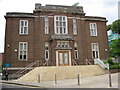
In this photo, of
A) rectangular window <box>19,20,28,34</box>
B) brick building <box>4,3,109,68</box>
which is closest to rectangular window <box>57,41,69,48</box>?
brick building <box>4,3,109,68</box>

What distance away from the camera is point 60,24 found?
76.0 feet

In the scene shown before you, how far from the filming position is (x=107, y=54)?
24.2 m

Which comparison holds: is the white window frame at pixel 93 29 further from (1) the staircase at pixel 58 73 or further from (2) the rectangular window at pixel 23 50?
(2) the rectangular window at pixel 23 50

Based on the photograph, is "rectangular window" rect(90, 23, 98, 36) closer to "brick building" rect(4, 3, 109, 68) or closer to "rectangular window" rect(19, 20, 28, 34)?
"brick building" rect(4, 3, 109, 68)

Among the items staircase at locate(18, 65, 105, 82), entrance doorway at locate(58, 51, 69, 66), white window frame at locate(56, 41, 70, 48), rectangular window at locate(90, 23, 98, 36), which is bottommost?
staircase at locate(18, 65, 105, 82)

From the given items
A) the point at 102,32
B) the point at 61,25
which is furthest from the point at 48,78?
the point at 102,32

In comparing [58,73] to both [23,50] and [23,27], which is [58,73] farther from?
[23,27]

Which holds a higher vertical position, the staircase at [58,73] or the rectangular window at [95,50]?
the rectangular window at [95,50]

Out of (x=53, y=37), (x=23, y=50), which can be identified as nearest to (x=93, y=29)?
(x=53, y=37)

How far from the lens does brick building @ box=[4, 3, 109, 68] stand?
21453 millimetres

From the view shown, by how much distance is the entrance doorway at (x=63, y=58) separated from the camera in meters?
21.6

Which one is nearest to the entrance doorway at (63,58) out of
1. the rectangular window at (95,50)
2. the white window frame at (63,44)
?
the white window frame at (63,44)

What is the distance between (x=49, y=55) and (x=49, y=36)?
2947mm

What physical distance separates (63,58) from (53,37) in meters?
3.46
